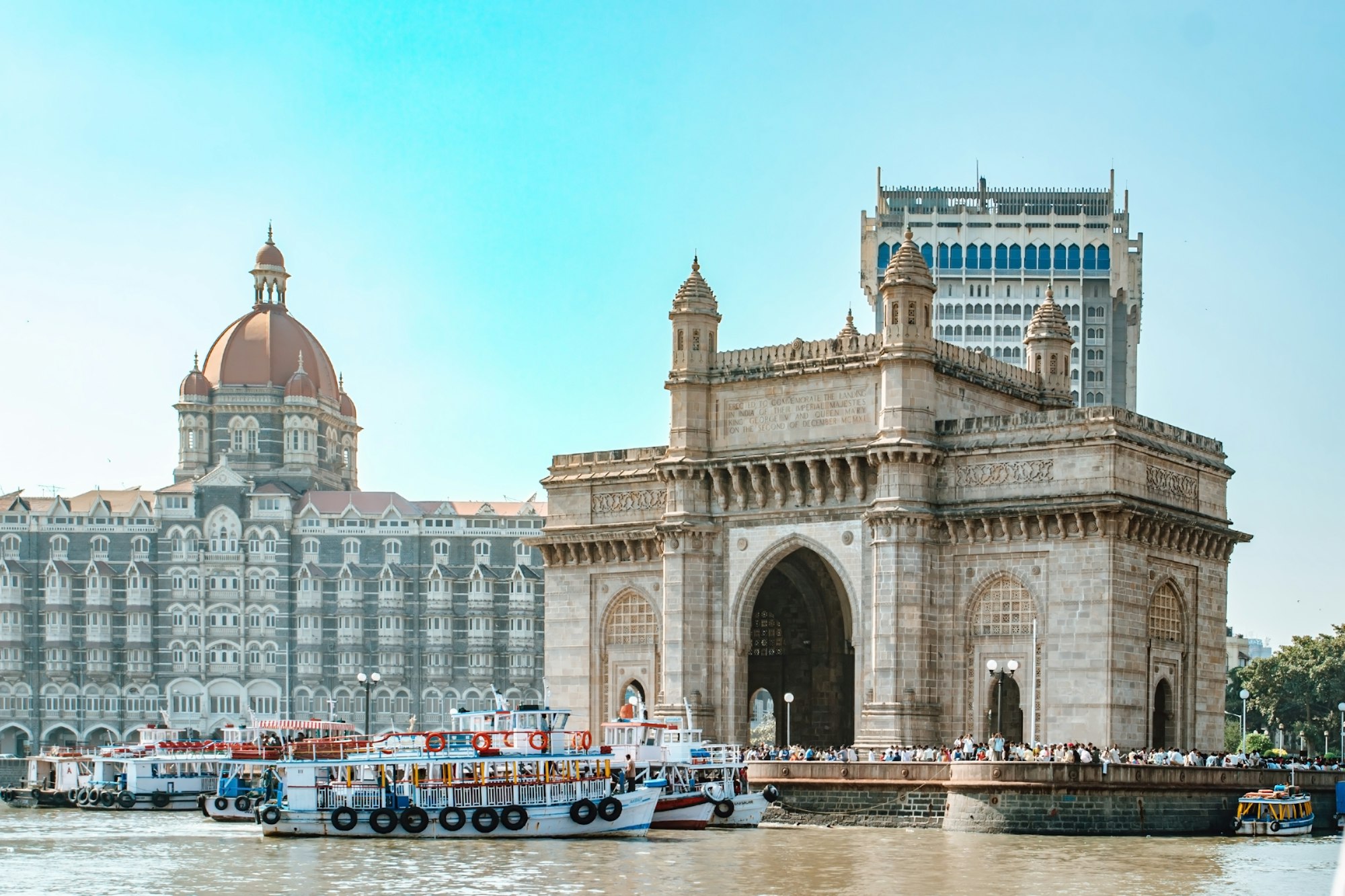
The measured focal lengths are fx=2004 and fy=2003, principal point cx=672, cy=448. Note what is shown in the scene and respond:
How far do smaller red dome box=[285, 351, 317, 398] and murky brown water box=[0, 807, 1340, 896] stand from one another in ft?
247

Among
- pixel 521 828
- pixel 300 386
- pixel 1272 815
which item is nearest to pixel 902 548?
pixel 1272 815

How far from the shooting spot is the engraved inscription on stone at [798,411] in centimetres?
6322

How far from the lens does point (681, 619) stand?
65.9 meters

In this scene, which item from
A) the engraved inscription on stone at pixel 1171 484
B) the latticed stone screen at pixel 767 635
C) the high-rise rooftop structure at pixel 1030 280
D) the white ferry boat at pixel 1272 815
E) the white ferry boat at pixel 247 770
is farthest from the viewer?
the high-rise rooftop structure at pixel 1030 280

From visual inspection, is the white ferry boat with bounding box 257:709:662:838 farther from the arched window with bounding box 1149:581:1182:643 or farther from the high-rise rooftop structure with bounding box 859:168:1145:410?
the high-rise rooftop structure with bounding box 859:168:1145:410

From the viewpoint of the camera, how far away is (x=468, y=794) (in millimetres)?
54000

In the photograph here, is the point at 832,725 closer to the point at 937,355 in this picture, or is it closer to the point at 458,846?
the point at 937,355

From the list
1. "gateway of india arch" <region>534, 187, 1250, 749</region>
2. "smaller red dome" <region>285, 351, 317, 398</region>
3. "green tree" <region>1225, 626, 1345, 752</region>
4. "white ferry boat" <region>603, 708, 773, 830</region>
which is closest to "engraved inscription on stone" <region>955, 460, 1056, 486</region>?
"gateway of india arch" <region>534, 187, 1250, 749</region>

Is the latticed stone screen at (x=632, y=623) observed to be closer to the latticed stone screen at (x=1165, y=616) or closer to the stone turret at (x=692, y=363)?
the stone turret at (x=692, y=363)

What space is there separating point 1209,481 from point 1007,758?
13141 millimetres

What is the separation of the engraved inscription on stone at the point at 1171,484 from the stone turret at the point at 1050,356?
7.66 m

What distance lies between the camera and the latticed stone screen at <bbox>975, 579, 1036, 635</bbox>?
59844mm

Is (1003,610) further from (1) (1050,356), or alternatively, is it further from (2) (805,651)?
(1) (1050,356)

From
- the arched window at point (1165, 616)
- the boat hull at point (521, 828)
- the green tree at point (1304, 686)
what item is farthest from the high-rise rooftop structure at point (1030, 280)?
the boat hull at point (521, 828)
